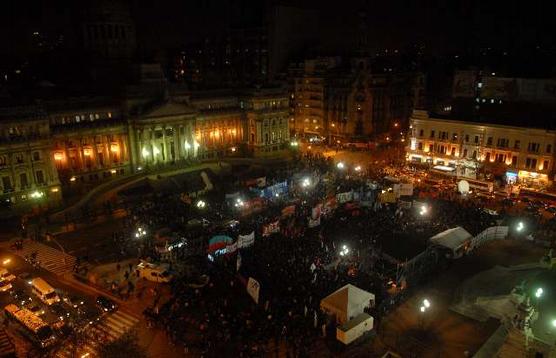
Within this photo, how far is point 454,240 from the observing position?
3272 centimetres

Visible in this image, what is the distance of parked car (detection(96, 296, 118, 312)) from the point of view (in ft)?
89.6

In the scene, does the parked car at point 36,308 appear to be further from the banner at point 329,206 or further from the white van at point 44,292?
the banner at point 329,206

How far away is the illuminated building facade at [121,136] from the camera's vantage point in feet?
150

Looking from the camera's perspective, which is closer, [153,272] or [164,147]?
[153,272]

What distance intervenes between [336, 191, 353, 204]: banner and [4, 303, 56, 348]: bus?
27162mm

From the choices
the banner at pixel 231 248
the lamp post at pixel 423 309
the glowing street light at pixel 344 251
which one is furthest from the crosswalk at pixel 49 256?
the lamp post at pixel 423 309

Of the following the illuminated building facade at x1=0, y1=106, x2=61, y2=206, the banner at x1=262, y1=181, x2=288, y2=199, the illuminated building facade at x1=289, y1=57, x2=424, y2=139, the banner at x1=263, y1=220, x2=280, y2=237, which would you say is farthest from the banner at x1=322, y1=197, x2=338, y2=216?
the illuminated building facade at x1=289, y1=57, x2=424, y2=139

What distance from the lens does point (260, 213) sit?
140 ft

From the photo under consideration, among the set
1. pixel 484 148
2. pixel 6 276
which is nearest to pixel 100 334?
pixel 6 276

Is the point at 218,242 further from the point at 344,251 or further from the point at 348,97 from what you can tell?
the point at 348,97

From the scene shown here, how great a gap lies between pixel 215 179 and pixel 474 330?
39.2 meters

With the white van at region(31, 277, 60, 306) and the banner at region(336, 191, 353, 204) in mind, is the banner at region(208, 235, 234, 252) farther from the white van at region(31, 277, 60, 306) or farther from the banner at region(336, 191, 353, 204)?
the banner at region(336, 191, 353, 204)

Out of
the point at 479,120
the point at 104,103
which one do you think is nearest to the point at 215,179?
the point at 104,103

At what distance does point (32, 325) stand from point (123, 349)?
248 inches
